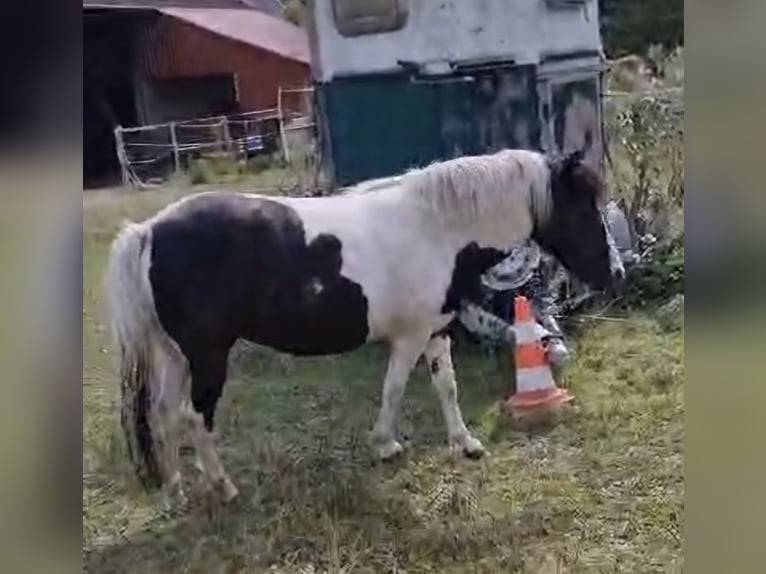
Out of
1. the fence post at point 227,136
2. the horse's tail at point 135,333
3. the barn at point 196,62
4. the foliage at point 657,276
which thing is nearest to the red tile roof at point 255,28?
the barn at point 196,62

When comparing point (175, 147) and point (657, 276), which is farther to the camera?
point (657, 276)

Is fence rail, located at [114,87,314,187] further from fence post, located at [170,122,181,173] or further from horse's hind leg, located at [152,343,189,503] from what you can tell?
horse's hind leg, located at [152,343,189,503]

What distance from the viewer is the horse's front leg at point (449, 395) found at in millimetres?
2578

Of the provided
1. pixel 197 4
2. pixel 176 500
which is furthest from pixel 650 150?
pixel 176 500

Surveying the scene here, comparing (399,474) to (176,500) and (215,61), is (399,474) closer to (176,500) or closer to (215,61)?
(176,500)

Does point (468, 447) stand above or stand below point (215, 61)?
below

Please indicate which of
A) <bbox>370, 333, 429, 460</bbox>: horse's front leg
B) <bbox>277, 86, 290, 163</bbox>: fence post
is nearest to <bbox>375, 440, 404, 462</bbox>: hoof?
<bbox>370, 333, 429, 460</bbox>: horse's front leg

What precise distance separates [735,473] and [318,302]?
961mm

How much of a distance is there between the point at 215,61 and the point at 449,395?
832 mm

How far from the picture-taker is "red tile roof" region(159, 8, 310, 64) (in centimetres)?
252

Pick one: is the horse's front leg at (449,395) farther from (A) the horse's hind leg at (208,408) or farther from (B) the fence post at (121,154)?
(B) the fence post at (121,154)

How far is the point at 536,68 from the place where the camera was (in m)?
2.57

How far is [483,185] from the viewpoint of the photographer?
2596mm

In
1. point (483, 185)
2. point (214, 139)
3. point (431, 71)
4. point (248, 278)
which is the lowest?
point (248, 278)
